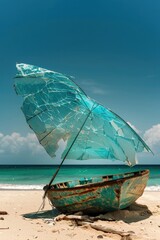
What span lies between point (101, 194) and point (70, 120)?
9.52 ft

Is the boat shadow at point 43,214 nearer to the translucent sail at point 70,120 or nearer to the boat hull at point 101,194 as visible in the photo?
the boat hull at point 101,194

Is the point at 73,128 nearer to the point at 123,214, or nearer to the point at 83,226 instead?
the point at 123,214

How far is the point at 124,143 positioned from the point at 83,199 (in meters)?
2.09

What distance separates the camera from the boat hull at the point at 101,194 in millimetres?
7988

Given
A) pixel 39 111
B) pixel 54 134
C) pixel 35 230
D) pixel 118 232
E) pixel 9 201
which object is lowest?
pixel 118 232

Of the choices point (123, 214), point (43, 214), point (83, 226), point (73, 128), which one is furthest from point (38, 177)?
point (83, 226)

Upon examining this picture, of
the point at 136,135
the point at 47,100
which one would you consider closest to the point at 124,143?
the point at 136,135

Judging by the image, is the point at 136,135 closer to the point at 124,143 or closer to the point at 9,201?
the point at 124,143

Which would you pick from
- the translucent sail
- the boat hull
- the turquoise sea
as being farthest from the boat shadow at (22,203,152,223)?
the turquoise sea

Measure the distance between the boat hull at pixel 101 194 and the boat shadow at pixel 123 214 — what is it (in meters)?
0.27

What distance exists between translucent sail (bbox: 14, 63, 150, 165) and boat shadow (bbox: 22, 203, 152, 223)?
1.48 meters

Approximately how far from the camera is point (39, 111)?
32.2 feet

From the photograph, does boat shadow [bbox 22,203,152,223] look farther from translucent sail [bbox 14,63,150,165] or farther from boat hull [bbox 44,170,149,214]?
translucent sail [bbox 14,63,150,165]

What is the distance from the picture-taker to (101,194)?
8102 millimetres
